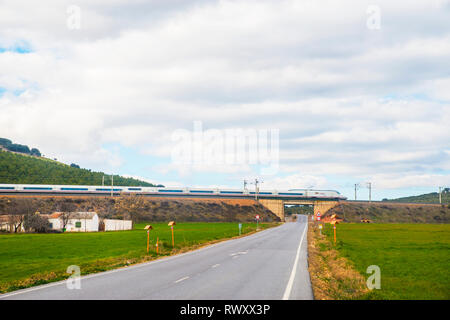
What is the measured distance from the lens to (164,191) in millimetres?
125938

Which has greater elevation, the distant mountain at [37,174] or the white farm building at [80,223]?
the distant mountain at [37,174]

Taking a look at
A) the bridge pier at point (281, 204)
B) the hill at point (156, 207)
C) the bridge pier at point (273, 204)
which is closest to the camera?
the hill at point (156, 207)

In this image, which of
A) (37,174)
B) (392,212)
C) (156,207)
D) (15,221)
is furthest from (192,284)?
(37,174)

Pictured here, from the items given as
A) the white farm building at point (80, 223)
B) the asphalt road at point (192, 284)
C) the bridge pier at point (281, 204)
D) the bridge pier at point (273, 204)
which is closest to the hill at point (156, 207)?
the bridge pier at point (273, 204)

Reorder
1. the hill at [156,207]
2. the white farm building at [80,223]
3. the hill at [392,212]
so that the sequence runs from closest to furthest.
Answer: the white farm building at [80,223]
the hill at [156,207]
the hill at [392,212]

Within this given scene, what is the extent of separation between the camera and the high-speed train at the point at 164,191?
11344 cm

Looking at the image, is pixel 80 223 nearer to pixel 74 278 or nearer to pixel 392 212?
pixel 74 278

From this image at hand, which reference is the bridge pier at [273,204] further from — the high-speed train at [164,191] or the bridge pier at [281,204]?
→ the high-speed train at [164,191]

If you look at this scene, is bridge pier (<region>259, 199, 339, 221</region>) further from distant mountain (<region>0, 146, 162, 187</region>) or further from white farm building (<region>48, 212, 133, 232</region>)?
distant mountain (<region>0, 146, 162, 187</region>)

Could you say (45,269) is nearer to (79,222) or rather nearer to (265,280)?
(265,280)

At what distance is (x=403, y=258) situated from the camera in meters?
27.3

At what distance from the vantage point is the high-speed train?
113438 millimetres
